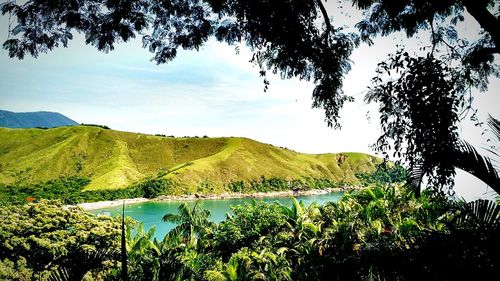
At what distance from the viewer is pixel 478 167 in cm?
393

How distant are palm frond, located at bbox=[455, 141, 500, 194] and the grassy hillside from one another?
100m

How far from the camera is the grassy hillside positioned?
108 metres

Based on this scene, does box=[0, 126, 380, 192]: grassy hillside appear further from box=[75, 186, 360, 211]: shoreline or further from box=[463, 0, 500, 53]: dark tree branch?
box=[463, 0, 500, 53]: dark tree branch

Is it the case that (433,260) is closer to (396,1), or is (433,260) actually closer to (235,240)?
(396,1)

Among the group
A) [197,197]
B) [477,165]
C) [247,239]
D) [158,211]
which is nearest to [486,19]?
[477,165]

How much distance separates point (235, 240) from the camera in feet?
66.5

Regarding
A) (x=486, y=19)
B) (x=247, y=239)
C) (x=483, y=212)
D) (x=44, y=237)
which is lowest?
(x=247, y=239)

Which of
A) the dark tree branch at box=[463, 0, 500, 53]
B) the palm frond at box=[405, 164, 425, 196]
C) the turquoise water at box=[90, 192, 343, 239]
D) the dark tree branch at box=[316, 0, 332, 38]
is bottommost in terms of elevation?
the turquoise water at box=[90, 192, 343, 239]

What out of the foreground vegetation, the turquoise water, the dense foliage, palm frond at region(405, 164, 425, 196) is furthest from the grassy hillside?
palm frond at region(405, 164, 425, 196)

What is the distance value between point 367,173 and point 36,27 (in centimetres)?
16288

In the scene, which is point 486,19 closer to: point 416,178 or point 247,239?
point 416,178

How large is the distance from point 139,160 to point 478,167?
131762 mm

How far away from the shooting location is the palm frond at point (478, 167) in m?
3.92

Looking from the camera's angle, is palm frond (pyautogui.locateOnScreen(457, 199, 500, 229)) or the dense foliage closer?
palm frond (pyautogui.locateOnScreen(457, 199, 500, 229))
